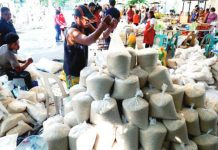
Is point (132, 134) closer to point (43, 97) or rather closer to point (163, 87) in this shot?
point (163, 87)

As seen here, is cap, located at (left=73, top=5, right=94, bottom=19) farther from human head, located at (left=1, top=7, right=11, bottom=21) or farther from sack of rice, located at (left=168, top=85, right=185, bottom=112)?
human head, located at (left=1, top=7, right=11, bottom=21)

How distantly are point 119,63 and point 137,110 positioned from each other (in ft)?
1.04

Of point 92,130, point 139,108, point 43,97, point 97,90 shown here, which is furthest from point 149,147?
point 43,97

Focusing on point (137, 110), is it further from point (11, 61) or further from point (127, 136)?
point (11, 61)

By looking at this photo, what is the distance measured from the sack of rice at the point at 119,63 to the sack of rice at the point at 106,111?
168 mm

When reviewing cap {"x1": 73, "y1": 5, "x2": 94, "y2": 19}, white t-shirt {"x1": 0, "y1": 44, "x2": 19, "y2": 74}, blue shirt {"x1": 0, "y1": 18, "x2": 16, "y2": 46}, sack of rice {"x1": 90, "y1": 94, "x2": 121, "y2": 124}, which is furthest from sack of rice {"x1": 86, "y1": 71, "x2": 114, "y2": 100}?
blue shirt {"x1": 0, "y1": 18, "x2": 16, "y2": 46}

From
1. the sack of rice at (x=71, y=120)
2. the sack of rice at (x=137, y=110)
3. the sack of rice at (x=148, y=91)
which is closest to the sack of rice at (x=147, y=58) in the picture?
the sack of rice at (x=148, y=91)

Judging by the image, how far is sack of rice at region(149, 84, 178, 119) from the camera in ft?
4.48

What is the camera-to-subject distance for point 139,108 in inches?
52.5

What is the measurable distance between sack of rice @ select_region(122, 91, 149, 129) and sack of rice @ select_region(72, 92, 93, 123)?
26 cm

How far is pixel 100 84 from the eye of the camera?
1.41m

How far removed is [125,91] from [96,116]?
10.3 inches

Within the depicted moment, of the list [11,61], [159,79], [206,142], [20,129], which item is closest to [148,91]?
[159,79]

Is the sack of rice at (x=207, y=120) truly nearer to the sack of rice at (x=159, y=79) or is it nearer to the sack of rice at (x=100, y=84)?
the sack of rice at (x=159, y=79)
